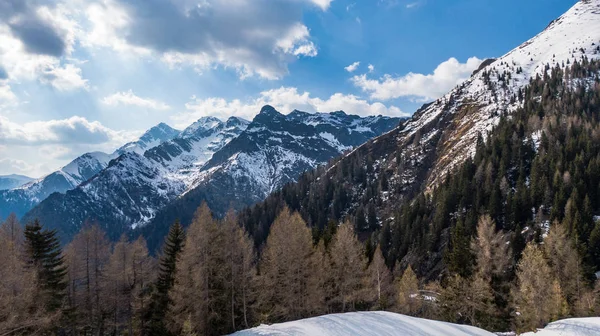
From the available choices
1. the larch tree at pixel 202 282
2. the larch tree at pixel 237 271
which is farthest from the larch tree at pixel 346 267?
the larch tree at pixel 202 282

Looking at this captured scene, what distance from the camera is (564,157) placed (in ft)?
316

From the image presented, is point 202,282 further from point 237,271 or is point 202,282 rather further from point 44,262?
point 44,262

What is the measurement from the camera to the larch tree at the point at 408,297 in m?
48.8

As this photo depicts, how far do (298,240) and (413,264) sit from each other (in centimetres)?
6470

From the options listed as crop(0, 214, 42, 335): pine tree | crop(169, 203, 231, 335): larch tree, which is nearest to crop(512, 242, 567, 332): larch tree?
crop(169, 203, 231, 335): larch tree

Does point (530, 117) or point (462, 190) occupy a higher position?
point (530, 117)

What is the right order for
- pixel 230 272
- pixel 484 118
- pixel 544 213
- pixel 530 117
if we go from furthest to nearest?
1. pixel 484 118
2. pixel 530 117
3. pixel 544 213
4. pixel 230 272

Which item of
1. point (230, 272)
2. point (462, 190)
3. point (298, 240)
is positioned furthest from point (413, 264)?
point (230, 272)

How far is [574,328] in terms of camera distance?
2678 cm

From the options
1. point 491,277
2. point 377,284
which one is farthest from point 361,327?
point 491,277

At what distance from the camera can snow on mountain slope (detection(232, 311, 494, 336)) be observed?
21.8m

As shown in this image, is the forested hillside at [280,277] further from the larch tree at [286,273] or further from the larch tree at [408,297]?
the larch tree at [408,297]

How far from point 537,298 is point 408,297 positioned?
17.4 meters

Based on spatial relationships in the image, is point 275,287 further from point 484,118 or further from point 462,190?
point 484,118
